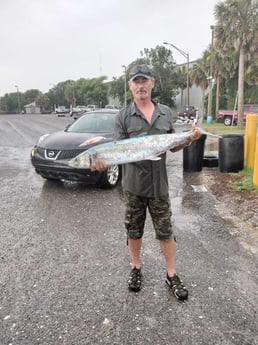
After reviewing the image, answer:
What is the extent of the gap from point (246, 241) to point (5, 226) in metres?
3.28

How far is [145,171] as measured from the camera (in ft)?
10.1

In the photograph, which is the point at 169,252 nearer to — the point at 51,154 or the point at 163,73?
the point at 51,154

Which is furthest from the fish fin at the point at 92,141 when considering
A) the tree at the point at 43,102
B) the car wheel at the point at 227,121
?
the tree at the point at 43,102

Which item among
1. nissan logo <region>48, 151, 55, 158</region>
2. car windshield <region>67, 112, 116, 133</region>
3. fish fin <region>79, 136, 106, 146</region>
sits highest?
car windshield <region>67, 112, 116, 133</region>

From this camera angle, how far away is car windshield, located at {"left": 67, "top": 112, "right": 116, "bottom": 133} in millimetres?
7562

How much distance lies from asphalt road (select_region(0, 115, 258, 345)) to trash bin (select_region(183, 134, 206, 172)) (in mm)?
2596

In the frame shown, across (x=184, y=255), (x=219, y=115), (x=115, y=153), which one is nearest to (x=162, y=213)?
(x=115, y=153)

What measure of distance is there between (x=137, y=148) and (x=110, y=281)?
→ 138 cm

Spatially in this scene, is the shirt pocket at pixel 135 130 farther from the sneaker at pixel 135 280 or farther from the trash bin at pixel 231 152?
the trash bin at pixel 231 152

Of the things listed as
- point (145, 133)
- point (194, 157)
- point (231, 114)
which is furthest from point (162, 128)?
point (231, 114)

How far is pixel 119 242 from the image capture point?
4.39 m

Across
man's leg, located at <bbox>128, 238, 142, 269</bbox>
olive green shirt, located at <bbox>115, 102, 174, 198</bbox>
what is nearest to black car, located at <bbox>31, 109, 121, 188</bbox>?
man's leg, located at <bbox>128, 238, 142, 269</bbox>

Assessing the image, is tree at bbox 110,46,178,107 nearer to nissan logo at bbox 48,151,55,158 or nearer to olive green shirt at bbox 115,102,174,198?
nissan logo at bbox 48,151,55,158

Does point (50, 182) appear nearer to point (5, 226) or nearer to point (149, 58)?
point (5, 226)
